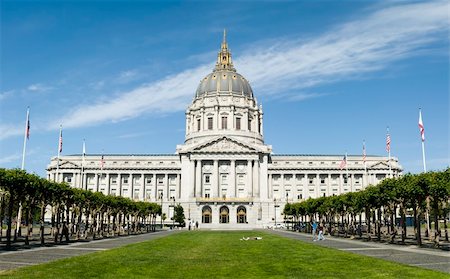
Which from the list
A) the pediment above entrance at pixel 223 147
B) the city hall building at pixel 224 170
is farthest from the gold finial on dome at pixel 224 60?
the pediment above entrance at pixel 223 147

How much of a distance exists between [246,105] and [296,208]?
73.0 metres

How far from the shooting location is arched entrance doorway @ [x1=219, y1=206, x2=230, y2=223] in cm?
13425

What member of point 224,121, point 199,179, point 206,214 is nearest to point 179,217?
point 206,214

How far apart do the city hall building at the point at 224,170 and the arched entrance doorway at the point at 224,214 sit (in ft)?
0.93

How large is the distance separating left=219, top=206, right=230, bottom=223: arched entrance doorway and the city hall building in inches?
11.1

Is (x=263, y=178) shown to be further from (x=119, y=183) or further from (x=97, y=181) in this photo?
(x=97, y=181)

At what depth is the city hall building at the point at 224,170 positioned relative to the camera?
13562 cm

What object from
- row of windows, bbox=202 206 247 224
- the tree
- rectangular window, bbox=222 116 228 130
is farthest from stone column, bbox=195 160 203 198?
A: rectangular window, bbox=222 116 228 130

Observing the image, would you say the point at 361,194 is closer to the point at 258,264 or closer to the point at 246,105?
the point at 258,264

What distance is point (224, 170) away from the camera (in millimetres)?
142375

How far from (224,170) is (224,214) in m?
14.2

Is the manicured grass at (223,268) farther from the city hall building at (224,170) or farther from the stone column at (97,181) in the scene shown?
the stone column at (97,181)

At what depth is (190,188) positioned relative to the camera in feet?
460

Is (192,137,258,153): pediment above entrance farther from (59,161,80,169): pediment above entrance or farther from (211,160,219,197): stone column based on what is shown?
(59,161,80,169): pediment above entrance
